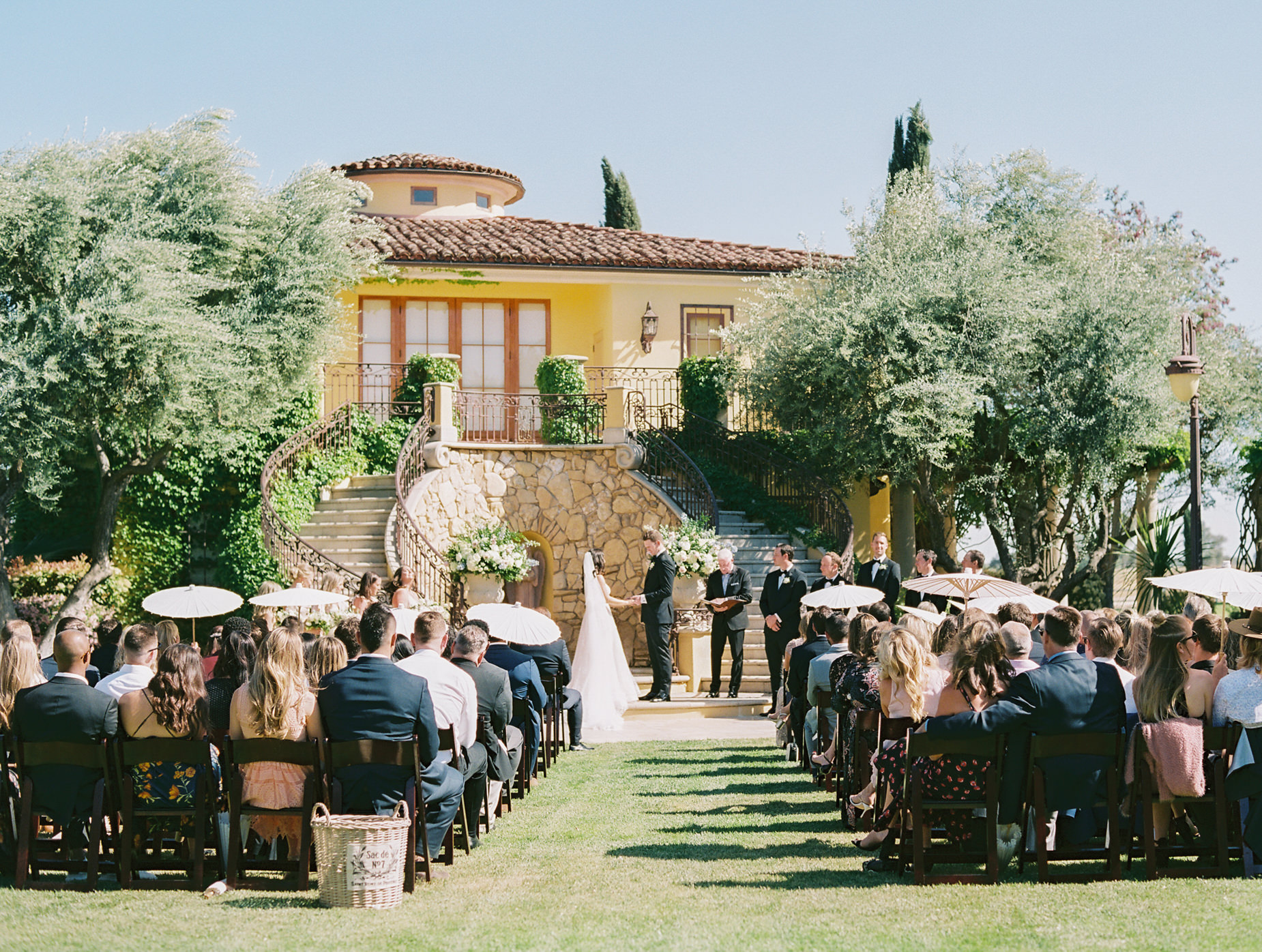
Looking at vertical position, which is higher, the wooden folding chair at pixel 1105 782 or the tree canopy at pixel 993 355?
the tree canopy at pixel 993 355

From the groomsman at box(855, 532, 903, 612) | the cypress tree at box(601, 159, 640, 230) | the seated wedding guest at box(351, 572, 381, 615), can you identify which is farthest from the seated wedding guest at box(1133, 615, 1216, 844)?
the cypress tree at box(601, 159, 640, 230)

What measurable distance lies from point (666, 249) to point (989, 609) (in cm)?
1635

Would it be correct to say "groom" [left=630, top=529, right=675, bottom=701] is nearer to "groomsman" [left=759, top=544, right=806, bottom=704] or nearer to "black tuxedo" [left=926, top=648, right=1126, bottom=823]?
"groomsman" [left=759, top=544, right=806, bottom=704]

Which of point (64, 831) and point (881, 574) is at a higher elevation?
point (881, 574)

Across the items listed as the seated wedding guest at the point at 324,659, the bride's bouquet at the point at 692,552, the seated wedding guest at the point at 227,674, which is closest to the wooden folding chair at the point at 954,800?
the seated wedding guest at the point at 324,659

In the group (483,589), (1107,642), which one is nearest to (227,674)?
(1107,642)

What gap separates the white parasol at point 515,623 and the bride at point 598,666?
4.00 m

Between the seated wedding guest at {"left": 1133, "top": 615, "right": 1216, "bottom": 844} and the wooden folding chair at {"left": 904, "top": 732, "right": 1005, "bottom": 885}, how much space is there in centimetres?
91

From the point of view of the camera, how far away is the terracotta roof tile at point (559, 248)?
24.1 m

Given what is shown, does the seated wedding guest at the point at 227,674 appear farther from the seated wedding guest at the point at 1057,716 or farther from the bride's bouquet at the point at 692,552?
the bride's bouquet at the point at 692,552

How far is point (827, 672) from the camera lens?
938 centimetres

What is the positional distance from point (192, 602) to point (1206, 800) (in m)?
7.95

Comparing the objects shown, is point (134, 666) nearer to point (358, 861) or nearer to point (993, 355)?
point (358, 861)

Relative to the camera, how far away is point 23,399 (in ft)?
51.2
